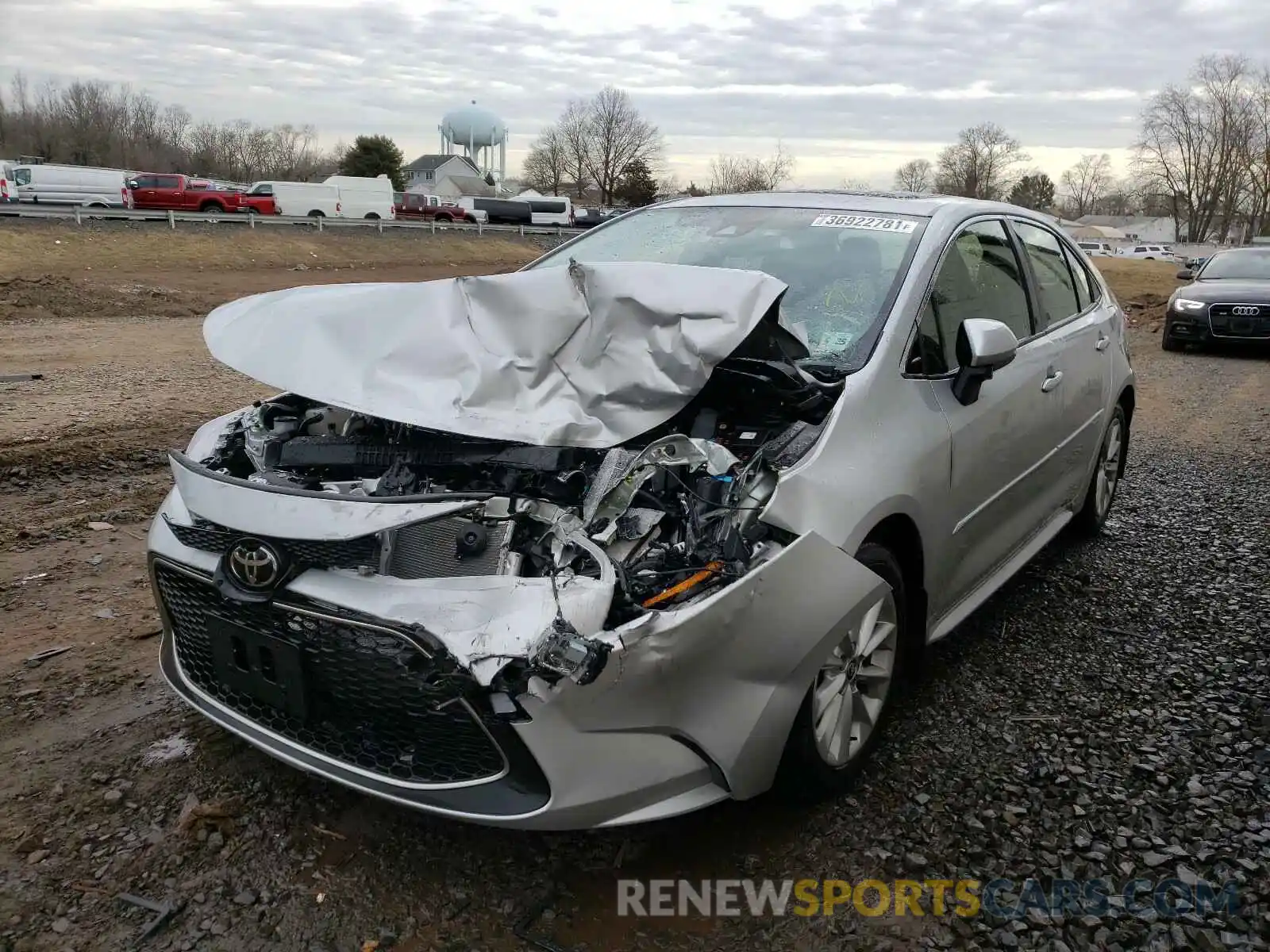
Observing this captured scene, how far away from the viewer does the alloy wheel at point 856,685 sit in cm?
269

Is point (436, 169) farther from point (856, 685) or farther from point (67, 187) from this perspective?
point (856, 685)

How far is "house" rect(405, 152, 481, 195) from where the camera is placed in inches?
3725

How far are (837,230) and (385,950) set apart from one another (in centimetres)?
288

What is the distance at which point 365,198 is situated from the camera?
1599 inches

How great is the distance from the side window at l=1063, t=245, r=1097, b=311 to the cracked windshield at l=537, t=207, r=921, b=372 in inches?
64.0

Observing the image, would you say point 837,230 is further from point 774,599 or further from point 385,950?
point 385,950

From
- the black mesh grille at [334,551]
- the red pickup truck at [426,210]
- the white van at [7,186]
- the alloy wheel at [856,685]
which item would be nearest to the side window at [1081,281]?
the alloy wheel at [856,685]

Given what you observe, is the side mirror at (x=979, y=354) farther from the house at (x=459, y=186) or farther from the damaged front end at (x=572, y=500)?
the house at (x=459, y=186)

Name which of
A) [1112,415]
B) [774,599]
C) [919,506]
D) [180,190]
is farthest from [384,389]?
[180,190]

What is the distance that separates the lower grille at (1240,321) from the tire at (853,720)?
40.1 ft

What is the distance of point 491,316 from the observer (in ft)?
10.0

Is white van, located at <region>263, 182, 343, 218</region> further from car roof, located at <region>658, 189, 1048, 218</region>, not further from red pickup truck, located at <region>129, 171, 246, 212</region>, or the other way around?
car roof, located at <region>658, 189, 1048, 218</region>

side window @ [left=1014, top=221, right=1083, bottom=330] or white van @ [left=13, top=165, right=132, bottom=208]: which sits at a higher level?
white van @ [left=13, top=165, right=132, bottom=208]

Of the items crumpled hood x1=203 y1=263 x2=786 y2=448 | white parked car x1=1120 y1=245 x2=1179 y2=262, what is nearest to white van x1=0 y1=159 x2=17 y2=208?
crumpled hood x1=203 y1=263 x2=786 y2=448
